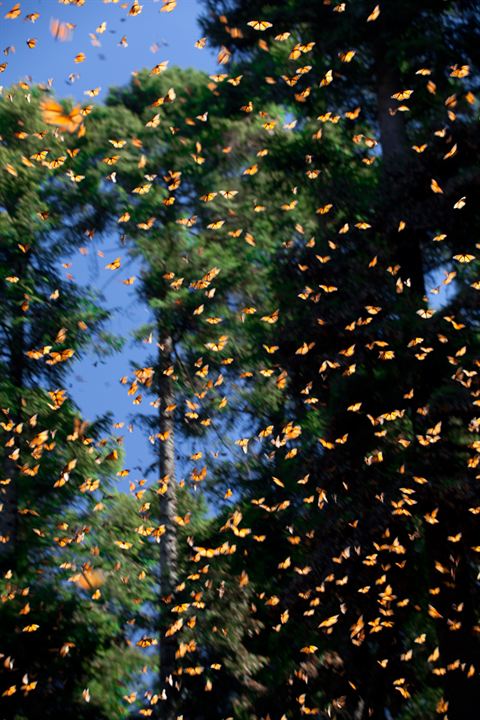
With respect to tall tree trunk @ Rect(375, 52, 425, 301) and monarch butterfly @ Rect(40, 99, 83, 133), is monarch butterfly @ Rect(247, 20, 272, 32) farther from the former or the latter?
monarch butterfly @ Rect(40, 99, 83, 133)

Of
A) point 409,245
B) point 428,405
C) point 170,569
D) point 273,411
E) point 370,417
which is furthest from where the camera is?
point 273,411

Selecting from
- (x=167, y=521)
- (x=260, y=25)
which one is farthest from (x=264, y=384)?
(x=260, y=25)

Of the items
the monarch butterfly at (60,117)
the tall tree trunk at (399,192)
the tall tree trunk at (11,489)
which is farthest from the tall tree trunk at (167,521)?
the tall tree trunk at (399,192)

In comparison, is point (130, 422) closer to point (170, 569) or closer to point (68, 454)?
point (68, 454)

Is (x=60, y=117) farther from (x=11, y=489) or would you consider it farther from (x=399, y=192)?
(x=399, y=192)

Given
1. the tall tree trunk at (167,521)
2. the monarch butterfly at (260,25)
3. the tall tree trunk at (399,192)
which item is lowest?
the tall tree trunk at (167,521)

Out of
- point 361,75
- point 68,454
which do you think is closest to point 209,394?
point 68,454

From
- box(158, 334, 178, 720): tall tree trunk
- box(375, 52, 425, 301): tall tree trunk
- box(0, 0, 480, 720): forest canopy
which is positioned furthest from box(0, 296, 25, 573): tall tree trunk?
box(375, 52, 425, 301): tall tree trunk

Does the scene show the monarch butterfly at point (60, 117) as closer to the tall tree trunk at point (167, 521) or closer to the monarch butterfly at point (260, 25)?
the monarch butterfly at point (260, 25)
